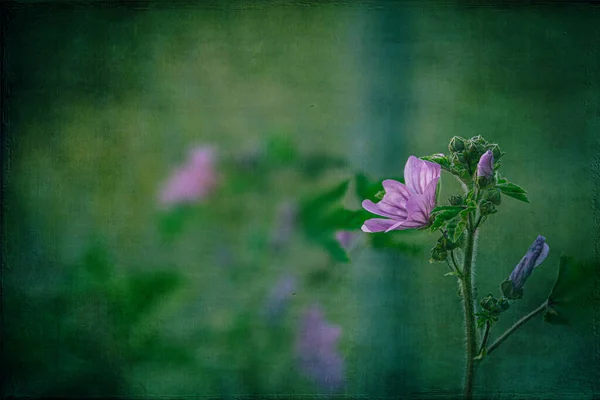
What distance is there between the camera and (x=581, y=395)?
1.26 metres

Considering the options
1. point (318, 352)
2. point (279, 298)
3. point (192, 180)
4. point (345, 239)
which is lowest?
point (318, 352)

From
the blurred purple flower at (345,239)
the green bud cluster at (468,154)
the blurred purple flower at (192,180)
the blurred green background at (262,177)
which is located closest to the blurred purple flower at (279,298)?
the blurred green background at (262,177)

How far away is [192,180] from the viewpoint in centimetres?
128

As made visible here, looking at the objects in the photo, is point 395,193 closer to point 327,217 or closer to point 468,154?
point 468,154

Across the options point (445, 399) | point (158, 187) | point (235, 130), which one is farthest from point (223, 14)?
point (445, 399)

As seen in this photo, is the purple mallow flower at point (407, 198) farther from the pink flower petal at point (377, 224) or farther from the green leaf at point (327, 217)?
the green leaf at point (327, 217)

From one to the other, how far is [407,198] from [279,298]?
41 centimetres

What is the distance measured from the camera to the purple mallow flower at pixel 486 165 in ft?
3.01

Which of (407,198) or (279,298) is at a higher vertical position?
(407,198)

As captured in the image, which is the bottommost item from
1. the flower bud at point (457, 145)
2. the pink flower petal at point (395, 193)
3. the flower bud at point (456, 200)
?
the flower bud at point (456, 200)

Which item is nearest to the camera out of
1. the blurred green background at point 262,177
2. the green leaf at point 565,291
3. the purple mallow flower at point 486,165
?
the purple mallow flower at point 486,165

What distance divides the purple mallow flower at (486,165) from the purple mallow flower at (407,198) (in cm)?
8

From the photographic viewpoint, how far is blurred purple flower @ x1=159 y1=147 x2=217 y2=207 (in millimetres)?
1273

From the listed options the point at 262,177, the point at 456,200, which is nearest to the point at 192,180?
the point at 262,177
